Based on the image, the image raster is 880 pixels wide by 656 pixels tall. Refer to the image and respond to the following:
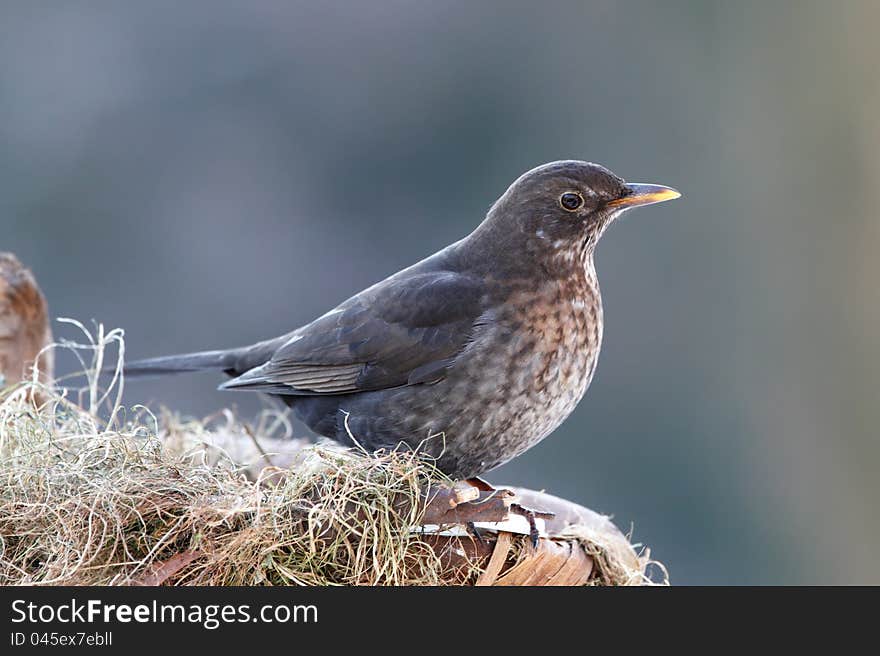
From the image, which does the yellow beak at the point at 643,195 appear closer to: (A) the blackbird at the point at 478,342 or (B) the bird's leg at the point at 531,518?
(A) the blackbird at the point at 478,342

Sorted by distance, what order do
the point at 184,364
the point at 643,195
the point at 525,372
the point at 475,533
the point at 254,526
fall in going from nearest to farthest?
the point at 254,526
the point at 475,533
the point at 525,372
the point at 643,195
the point at 184,364

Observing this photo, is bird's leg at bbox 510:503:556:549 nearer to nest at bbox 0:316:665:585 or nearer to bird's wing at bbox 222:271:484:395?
nest at bbox 0:316:665:585

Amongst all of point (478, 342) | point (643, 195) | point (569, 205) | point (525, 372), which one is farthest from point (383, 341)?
point (643, 195)

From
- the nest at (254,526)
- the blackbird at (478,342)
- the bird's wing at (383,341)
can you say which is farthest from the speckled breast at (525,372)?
the nest at (254,526)

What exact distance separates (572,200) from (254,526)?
1.44m

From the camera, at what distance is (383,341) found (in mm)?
3145

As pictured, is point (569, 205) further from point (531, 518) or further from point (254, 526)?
point (254, 526)

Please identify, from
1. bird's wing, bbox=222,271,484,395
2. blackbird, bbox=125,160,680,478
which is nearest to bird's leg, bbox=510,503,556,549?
blackbird, bbox=125,160,680,478

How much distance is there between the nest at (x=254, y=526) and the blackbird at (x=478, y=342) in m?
0.48

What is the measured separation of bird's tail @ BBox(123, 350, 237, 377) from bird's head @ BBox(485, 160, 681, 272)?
1.12 metres

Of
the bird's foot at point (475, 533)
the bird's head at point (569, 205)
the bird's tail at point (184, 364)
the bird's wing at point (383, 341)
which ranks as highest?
the bird's head at point (569, 205)

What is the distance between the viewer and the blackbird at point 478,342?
115 inches

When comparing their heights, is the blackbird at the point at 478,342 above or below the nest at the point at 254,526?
above
